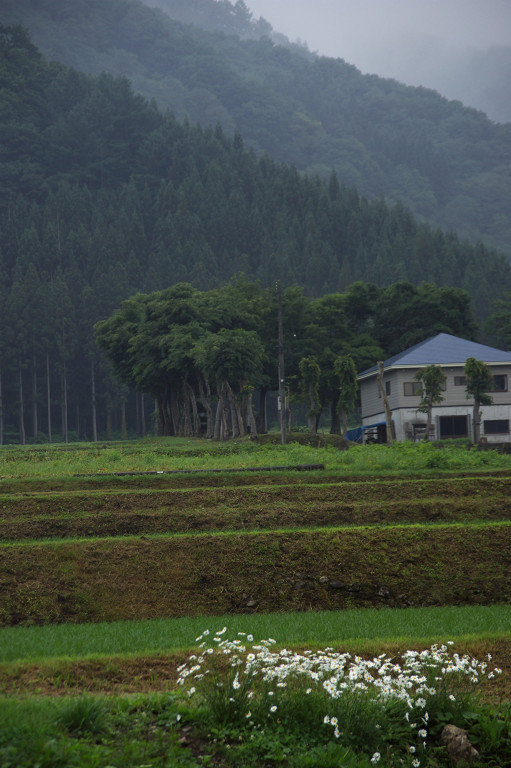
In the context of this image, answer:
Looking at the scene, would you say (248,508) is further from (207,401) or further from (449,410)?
(449,410)

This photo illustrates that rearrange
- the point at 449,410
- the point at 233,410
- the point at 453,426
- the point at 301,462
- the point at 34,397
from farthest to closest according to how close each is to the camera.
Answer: the point at 34,397 < the point at 453,426 < the point at 449,410 < the point at 233,410 < the point at 301,462

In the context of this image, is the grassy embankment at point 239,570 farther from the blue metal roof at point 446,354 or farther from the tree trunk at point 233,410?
the blue metal roof at point 446,354

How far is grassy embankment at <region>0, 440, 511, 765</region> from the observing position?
1059 centimetres

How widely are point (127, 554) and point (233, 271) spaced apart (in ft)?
453

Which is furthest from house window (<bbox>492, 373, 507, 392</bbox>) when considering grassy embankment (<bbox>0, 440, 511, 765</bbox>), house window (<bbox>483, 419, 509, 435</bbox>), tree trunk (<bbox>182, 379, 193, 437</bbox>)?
grassy embankment (<bbox>0, 440, 511, 765</bbox>)

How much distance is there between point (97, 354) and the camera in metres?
111

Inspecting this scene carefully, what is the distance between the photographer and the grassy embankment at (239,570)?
34.8 ft

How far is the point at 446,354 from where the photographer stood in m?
63.0

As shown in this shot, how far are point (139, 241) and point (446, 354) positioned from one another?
107m

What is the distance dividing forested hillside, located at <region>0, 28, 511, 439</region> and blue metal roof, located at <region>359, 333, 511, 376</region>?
54187 mm

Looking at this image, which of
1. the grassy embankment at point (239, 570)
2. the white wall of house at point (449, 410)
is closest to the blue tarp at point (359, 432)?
the white wall of house at point (449, 410)

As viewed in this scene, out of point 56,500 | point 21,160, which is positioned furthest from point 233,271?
point 56,500

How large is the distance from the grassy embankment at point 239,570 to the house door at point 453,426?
127 feet

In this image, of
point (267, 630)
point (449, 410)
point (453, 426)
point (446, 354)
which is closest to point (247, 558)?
point (267, 630)
